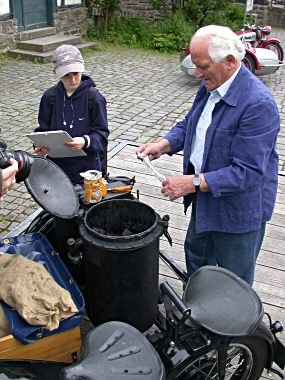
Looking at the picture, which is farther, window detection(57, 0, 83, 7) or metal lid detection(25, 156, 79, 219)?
window detection(57, 0, 83, 7)

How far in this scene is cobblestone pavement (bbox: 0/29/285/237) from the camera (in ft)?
21.0

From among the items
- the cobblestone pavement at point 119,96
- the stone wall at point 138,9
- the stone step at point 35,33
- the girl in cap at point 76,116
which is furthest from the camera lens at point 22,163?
the stone wall at point 138,9

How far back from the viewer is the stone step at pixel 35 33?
11648 mm

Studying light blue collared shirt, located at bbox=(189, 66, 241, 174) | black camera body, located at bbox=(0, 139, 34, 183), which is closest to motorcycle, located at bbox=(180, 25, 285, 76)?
light blue collared shirt, located at bbox=(189, 66, 241, 174)

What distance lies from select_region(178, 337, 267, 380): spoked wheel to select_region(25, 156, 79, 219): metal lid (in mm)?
1134

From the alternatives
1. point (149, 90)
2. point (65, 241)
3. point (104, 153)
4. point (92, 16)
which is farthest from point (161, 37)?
point (65, 241)

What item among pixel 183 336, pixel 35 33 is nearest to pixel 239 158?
pixel 183 336

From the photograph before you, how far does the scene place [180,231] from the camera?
4.49 metres

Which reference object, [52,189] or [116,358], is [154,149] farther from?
[116,358]

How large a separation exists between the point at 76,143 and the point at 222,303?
5.61ft

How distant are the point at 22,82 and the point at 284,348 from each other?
8027mm

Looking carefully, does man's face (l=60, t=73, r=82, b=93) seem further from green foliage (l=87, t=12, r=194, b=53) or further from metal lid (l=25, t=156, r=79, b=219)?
green foliage (l=87, t=12, r=194, b=53)

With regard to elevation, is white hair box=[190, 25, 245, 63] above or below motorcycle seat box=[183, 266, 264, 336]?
above

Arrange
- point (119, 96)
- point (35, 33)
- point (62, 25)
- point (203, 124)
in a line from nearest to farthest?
point (203, 124) < point (119, 96) < point (35, 33) < point (62, 25)
